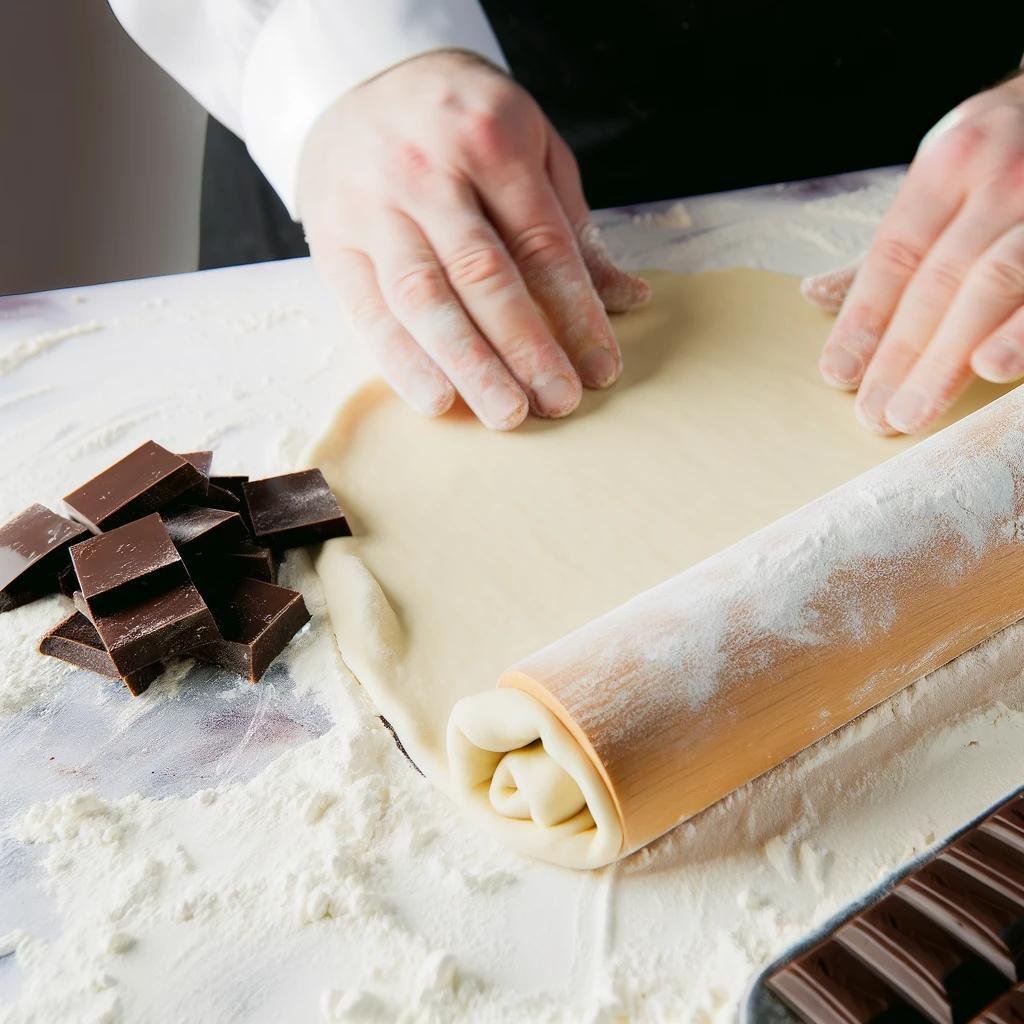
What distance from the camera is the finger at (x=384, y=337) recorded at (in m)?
1.68

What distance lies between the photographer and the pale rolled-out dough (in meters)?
1.12

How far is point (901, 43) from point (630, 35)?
65 cm

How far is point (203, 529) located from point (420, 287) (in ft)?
1.94

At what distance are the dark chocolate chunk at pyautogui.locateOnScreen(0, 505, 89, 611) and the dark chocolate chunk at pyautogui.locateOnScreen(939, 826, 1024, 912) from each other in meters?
1.23

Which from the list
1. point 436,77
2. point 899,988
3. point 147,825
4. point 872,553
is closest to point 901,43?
point 436,77

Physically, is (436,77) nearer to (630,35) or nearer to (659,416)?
(630,35)

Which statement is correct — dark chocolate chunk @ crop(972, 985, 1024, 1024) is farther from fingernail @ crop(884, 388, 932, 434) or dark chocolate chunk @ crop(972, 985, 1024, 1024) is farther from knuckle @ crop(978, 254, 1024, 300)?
knuckle @ crop(978, 254, 1024, 300)

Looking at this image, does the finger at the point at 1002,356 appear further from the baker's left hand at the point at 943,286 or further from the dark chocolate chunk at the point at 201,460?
the dark chocolate chunk at the point at 201,460

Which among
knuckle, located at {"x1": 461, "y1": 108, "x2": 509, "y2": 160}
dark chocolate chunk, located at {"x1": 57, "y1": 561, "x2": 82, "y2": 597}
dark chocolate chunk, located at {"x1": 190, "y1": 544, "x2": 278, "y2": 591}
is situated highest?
knuckle, located at {"x1": 461, "y1": 108, "x2": 509, "y2": 160}

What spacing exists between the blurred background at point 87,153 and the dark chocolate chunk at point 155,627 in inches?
94.8

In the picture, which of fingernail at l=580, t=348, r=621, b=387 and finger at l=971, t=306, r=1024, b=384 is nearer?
finger at l=971, t=306, r=1024, b=384

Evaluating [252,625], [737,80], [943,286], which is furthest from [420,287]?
[737,80]

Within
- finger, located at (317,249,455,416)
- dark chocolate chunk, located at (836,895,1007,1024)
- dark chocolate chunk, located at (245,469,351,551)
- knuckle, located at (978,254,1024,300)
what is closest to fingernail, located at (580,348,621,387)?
finger, located at (317,249,455,416)

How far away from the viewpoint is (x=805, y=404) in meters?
1.68
